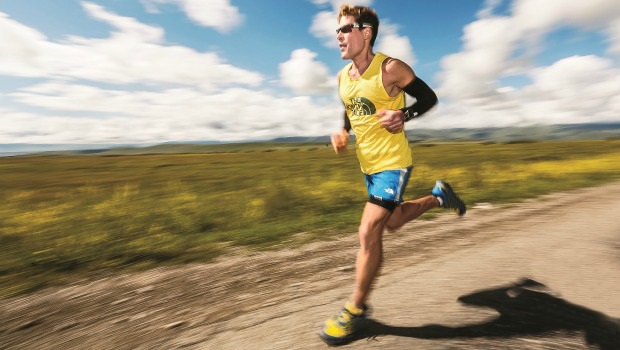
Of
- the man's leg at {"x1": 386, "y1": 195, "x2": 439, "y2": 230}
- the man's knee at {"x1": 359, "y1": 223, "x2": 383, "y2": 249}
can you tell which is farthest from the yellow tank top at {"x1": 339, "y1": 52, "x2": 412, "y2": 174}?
the man's leg at {"x1": 386, "y1": 195, "x2": 439, "y2": 230}

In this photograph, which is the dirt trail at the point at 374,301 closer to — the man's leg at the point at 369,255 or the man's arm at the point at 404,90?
the man's leg at the point at 369,255

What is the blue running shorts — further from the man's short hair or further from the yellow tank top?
the man's short hair

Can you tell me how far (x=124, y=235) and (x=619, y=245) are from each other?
871cm

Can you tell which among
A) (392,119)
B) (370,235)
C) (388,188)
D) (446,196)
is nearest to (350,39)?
(392,119)

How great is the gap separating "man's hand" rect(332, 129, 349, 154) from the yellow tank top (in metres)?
0.25

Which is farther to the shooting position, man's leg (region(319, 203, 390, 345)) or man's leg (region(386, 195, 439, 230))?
man's leg (region(386, 195, 439, 230))

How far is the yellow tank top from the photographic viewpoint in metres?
2.93

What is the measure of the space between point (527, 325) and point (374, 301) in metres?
1.24

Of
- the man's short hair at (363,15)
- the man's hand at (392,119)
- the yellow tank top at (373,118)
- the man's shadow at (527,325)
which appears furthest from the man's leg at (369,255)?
the man's short hair at (363,15)

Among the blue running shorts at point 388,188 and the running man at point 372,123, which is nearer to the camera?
the running man at point 372,123

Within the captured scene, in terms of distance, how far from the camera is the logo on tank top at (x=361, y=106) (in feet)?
9.93

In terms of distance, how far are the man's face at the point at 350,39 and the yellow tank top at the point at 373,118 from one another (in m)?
0.18

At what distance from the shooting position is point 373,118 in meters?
3.08

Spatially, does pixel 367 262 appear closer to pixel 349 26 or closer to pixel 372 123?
pixel 372 123
